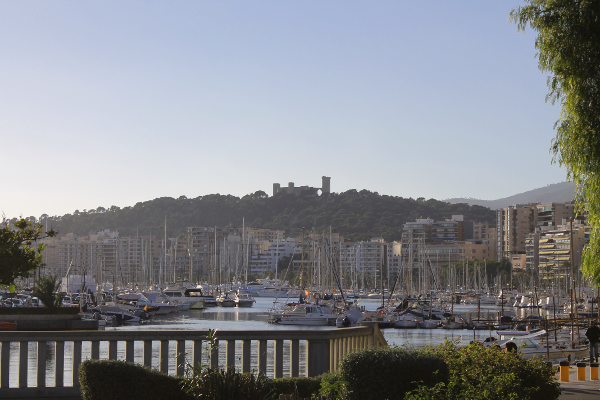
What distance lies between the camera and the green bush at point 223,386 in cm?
888

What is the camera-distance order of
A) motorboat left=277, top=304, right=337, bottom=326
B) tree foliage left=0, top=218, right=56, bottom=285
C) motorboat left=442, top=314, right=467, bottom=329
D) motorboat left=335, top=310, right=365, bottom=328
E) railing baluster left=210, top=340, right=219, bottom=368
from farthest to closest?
motorboat left=277, top=304, right=337, bottom=326 → motorboat left=442, top=314, right=467, bottom=329 → motorboat left=335, top=310, right=365, bottom=328 → tree foliage left=0, top=218, right=56, bottom=285 → railing baluster left=210, top=340, right=219, bottom=368

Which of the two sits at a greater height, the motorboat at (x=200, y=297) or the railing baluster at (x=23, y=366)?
the railing baluster at (x=23, y=366)

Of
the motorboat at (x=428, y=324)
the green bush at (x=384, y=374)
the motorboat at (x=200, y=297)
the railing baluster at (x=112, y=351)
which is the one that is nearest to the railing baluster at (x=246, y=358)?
the railing baluster at (x=112, y=351)

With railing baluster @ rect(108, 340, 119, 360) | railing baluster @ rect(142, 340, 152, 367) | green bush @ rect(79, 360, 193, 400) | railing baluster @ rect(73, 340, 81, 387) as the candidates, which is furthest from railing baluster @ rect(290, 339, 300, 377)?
railing baluster @ rect(73, 340, 81, 387)

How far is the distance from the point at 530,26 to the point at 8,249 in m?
19.7

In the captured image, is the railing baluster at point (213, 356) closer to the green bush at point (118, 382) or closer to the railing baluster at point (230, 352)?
the railing baluster at point (230, 352)

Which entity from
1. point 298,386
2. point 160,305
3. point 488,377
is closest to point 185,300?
point 160,305

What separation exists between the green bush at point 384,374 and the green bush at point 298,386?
3.89 feet

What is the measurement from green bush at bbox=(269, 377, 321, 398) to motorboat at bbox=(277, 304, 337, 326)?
7043 centimetres

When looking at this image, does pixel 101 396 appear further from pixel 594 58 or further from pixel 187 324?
pixel 187 324

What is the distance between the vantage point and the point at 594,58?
1183cm

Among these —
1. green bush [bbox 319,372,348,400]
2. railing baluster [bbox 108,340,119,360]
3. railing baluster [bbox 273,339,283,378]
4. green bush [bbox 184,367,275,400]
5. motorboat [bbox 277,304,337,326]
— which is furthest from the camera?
motorboat [bbox 277,304,337,326]

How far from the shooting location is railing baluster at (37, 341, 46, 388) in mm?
10125

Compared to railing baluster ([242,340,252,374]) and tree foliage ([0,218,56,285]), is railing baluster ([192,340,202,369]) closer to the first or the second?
railing baluster ([242,340,252,374])
